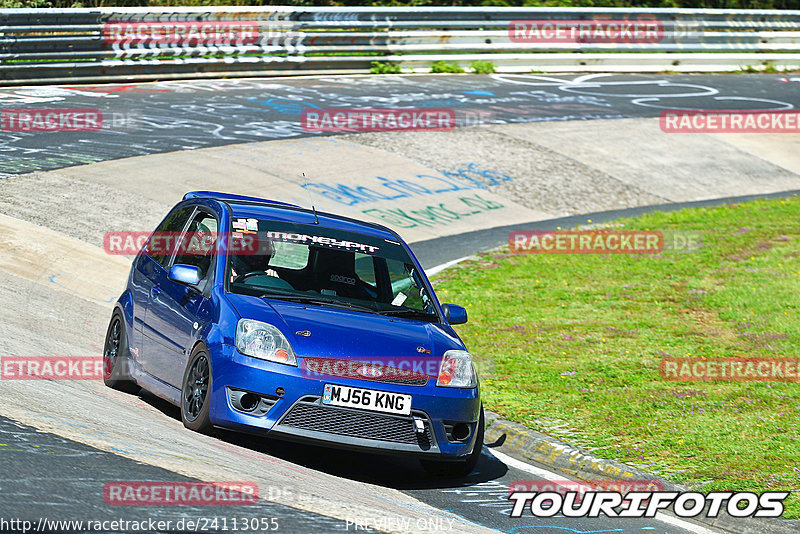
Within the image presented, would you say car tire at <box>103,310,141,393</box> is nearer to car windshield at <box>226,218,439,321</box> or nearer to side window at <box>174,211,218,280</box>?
side window at <box>174,211,218,280</box>

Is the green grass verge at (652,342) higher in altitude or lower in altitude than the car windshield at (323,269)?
lower

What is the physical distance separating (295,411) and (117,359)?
7.88 ft

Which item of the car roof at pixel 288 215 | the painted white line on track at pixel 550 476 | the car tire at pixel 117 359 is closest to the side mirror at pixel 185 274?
the car roof at pixel 288 215

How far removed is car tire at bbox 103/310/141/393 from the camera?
8289mm

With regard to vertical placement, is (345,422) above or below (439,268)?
above

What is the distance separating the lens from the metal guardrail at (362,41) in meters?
21.5

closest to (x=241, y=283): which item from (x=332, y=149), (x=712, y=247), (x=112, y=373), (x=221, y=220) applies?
(x=221, y=220)

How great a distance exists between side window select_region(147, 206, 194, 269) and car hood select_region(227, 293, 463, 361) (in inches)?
58.1

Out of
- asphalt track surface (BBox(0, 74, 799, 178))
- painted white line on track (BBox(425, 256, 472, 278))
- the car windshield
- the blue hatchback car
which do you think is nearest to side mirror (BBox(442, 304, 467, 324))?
the blue hatchback car

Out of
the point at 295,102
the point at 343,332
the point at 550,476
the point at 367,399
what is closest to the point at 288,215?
the point at 343,332

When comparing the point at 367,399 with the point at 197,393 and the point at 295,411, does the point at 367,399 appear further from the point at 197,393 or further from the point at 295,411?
the point at 197,393

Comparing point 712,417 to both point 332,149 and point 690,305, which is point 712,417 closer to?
point 690,305

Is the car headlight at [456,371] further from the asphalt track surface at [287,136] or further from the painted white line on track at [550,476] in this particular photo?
the painted white line on track at [550,476]

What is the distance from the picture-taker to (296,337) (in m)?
6.71
